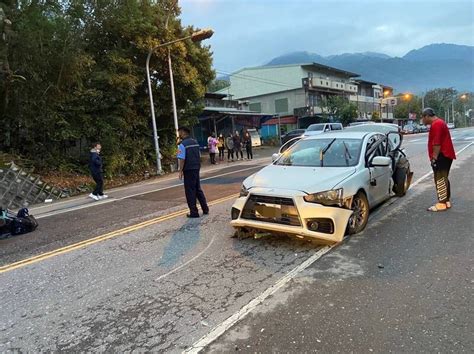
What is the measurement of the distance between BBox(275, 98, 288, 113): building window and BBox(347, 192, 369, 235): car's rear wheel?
49310 millimetres

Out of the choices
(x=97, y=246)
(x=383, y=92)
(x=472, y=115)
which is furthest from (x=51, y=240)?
(x=472, y=115)

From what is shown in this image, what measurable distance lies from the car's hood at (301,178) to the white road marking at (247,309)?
3.00 feet

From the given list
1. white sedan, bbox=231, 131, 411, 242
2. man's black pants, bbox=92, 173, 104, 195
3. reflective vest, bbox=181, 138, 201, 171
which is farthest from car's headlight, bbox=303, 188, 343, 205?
man's black pants, bbox=92, 173, 104, 195

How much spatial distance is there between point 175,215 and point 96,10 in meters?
13.0

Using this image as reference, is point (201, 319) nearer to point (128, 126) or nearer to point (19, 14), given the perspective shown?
point (19, 14)

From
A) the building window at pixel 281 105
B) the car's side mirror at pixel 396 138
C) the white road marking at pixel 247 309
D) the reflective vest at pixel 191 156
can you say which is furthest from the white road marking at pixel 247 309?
the building window at pixel 281 105

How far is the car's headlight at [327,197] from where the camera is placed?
17.7 feet

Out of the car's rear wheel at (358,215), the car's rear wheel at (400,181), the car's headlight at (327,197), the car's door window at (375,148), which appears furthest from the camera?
the car's rear wheel at (400,181)

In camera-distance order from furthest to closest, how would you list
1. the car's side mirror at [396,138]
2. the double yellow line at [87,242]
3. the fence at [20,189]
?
the fence at [20,189], the car's side mirror at [396,138], the double yellow line at [87,242]

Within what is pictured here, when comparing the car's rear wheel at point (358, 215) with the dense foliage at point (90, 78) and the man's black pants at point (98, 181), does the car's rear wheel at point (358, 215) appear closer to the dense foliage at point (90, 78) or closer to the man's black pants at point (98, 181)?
the man's black pants at point (98, 181)

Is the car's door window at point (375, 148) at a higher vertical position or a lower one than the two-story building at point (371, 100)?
lower

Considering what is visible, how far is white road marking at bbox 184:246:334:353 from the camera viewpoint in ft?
10.9

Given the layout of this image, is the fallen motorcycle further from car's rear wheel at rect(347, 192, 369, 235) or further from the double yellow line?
car's rear wheel at rect(347, 192, 369, 235)

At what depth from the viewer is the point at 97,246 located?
6.47 m
